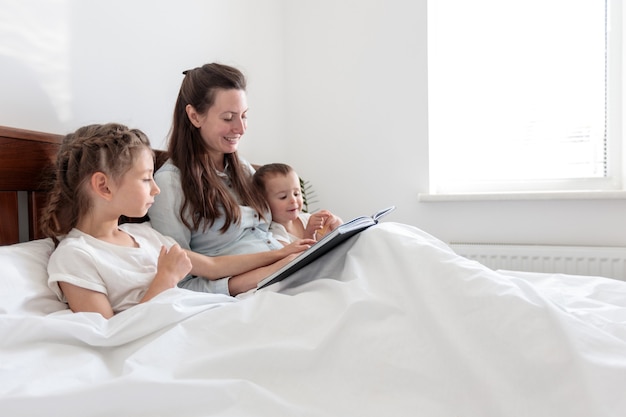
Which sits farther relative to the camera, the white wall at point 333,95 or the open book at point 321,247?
the white wall at point 333,95

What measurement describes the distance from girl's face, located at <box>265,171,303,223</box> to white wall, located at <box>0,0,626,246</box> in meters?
0.42

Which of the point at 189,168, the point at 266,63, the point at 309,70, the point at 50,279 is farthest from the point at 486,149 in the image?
the point at 50,279

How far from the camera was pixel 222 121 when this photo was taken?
1511 mm

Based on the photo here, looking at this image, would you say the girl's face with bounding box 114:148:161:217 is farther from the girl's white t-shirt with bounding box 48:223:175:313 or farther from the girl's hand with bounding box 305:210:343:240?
the girl's hand with bounding box 305:210:343:240

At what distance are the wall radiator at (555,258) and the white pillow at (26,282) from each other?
1.77 m

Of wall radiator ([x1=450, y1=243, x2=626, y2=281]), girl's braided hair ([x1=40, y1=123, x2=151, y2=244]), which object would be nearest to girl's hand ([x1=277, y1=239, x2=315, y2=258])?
girl's braided hair ([x1=40, y1=123, x2=151, y2=244])

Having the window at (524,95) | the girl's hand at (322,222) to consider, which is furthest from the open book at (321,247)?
the window at (524,95)

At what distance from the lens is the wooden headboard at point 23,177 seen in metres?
1.10

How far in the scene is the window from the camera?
2289 mm

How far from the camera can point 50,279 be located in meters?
0.97

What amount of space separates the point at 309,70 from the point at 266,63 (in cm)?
25

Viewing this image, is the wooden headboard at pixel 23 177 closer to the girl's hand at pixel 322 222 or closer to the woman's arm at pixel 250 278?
the woman's arm at pixel 250 278

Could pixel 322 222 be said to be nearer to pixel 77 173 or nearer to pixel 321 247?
pixel 321 247

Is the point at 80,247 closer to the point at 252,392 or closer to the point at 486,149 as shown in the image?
the point at 252,392
